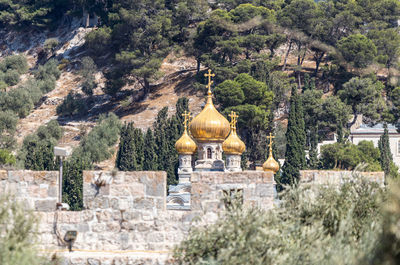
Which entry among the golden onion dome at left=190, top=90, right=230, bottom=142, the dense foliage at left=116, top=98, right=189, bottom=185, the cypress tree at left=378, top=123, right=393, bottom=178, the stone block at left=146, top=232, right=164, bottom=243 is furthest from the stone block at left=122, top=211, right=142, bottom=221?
the cypress tree at left=378, top=123, right=393, bottom=178

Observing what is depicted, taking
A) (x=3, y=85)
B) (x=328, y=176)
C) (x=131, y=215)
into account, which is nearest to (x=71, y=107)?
(x=3, y=85)

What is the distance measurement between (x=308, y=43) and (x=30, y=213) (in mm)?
89064

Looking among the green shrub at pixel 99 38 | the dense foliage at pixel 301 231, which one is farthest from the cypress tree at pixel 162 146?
the dense foliage at pixel 301 231

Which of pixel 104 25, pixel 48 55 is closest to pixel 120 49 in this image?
pixel 104 25

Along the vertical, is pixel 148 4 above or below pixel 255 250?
above

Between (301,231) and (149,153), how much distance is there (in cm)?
6018

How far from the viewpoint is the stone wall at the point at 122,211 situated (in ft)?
52.5

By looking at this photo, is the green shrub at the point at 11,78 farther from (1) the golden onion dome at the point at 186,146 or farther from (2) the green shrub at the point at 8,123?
(1) the golden onion dome at the point at 186,146

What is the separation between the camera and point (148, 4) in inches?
4220

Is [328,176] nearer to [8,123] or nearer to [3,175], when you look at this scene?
[3,175]

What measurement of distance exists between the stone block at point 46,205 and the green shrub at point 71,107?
85484 millimetres

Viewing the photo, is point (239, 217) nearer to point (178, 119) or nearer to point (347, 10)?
point (178, 119)

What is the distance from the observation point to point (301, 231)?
49.3 ft

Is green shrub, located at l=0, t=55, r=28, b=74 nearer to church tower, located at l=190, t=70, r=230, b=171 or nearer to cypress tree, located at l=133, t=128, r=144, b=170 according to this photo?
cypress tree, located at l=133, t=128, r=144, b=170
